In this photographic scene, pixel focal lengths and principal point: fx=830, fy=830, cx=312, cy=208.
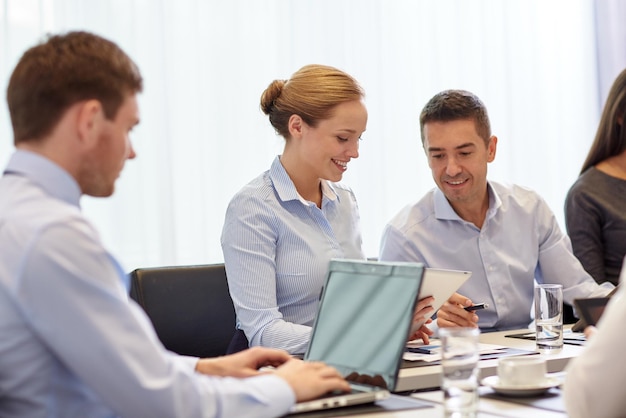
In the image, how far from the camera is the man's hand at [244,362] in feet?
5.27

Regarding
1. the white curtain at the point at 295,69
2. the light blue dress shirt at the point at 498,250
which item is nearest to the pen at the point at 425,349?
the light blue dress shirt at the point at 498,250

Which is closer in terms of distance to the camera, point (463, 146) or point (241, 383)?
point (241, 383)

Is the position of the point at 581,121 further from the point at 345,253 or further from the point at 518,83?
the point at 345,253

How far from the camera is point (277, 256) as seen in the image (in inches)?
92.3

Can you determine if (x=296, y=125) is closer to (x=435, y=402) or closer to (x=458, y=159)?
(x=458, y=159)

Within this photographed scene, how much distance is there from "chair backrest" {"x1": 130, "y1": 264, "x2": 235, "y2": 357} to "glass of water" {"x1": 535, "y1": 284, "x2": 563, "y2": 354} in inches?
34.7

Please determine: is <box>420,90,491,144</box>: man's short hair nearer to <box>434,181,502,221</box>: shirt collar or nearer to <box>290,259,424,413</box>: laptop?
<box>434,181,502,221</box>: shirt collar

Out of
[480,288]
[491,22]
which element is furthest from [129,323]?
[491,22]

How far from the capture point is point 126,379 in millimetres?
1195

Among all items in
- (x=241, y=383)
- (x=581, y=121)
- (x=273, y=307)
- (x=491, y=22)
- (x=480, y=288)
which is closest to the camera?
(x=241, y=383)

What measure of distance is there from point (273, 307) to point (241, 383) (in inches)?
35.6

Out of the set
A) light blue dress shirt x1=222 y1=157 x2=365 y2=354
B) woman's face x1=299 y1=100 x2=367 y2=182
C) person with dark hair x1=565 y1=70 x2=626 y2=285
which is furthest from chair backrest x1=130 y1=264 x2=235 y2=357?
person with dark hair x1=565 y1=70 x2=626 y2=285

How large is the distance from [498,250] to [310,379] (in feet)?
4.80

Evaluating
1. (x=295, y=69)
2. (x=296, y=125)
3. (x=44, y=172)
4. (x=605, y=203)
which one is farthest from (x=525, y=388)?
(x=295, y=69)
